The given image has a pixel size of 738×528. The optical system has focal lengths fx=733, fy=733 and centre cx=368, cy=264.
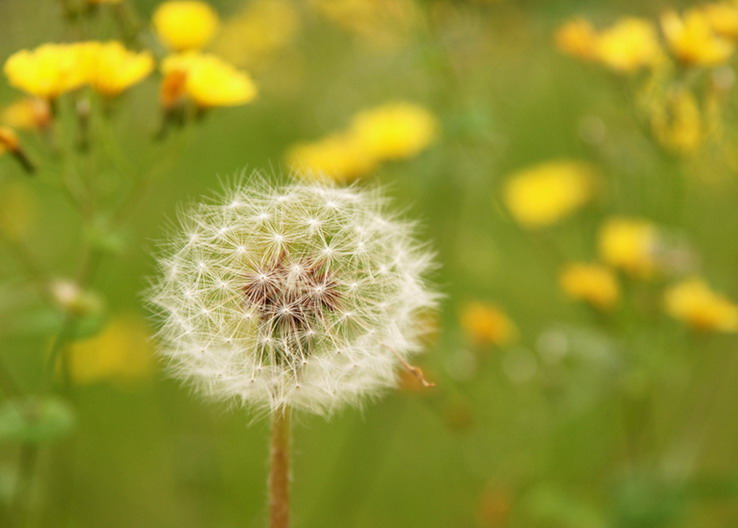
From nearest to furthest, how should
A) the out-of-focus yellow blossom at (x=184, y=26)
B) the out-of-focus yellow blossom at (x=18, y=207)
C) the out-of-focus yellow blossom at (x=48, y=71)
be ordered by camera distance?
the out-of-focus yellow blossom at (x=48, y=71), the out-of-focus yellow blossom at (x=184, y=26), the out-of-focus yellow blossom at (x=18, y=207)

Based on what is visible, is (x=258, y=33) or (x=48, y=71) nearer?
(x=48, y=71)

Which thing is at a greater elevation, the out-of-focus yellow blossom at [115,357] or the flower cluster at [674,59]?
the flower cluster at [674,59]

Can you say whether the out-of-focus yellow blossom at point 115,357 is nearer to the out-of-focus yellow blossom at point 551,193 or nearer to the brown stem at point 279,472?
the out-of-focus yellow blossom at point 551,193

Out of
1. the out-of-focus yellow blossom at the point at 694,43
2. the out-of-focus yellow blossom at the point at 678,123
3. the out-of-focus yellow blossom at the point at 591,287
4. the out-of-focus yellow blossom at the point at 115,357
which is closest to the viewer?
the out-of-focus yellow blossom at the point at 694,43

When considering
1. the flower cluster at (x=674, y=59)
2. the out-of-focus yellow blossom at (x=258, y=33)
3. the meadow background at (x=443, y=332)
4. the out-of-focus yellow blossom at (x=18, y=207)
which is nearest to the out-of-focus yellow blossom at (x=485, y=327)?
the meadow background at (x=443, y=332)

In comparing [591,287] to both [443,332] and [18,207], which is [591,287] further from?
[18,207]

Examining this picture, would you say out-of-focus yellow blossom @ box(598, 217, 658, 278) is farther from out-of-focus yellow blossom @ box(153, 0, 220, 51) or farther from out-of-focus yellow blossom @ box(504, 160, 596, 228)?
out-of-focus yellow blossom @ box(153, 0, 220, 51)

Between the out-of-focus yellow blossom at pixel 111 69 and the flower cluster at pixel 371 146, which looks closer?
the out-of-focus yellow blossom at pixel 111 69

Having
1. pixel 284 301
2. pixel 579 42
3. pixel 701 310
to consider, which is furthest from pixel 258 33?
pixel 284 301

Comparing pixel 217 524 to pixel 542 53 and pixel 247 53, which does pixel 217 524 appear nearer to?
pixel 247 53
